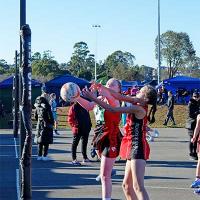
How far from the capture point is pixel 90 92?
21.2 ft

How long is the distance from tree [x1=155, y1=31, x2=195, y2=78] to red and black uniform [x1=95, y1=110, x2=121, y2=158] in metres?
68.1

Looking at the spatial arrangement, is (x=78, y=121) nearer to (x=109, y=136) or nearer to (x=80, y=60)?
(x=109, y=136)

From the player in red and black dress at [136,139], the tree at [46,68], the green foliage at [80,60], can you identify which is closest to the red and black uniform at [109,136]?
the player in red and black dress at [136,139]

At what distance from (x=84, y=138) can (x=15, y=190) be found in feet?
13.6

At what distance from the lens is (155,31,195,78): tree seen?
2987 inches

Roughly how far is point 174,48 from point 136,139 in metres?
70.4

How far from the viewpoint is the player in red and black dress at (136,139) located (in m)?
7.02

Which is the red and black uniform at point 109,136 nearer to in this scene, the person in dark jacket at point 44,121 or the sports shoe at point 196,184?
the sports shoe at point 196,184

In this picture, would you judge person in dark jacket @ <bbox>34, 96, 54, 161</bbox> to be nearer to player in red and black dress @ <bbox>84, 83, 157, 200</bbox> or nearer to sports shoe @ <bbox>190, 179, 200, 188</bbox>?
sports shoe @ <bbox>190, 179, 200, 188</bbox>

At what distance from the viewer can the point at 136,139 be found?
7180mm

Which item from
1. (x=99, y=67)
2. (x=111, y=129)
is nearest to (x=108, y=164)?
(x=111, y=129)

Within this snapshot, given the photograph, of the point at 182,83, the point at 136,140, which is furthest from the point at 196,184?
the point at 182,83

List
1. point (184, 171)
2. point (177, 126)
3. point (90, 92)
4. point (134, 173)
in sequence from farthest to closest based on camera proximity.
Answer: point (177, 126)
point (184, 171)
point (134, 173)
point (90, 92)

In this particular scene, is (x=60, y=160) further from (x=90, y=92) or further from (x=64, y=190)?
(x=90, y=92)
